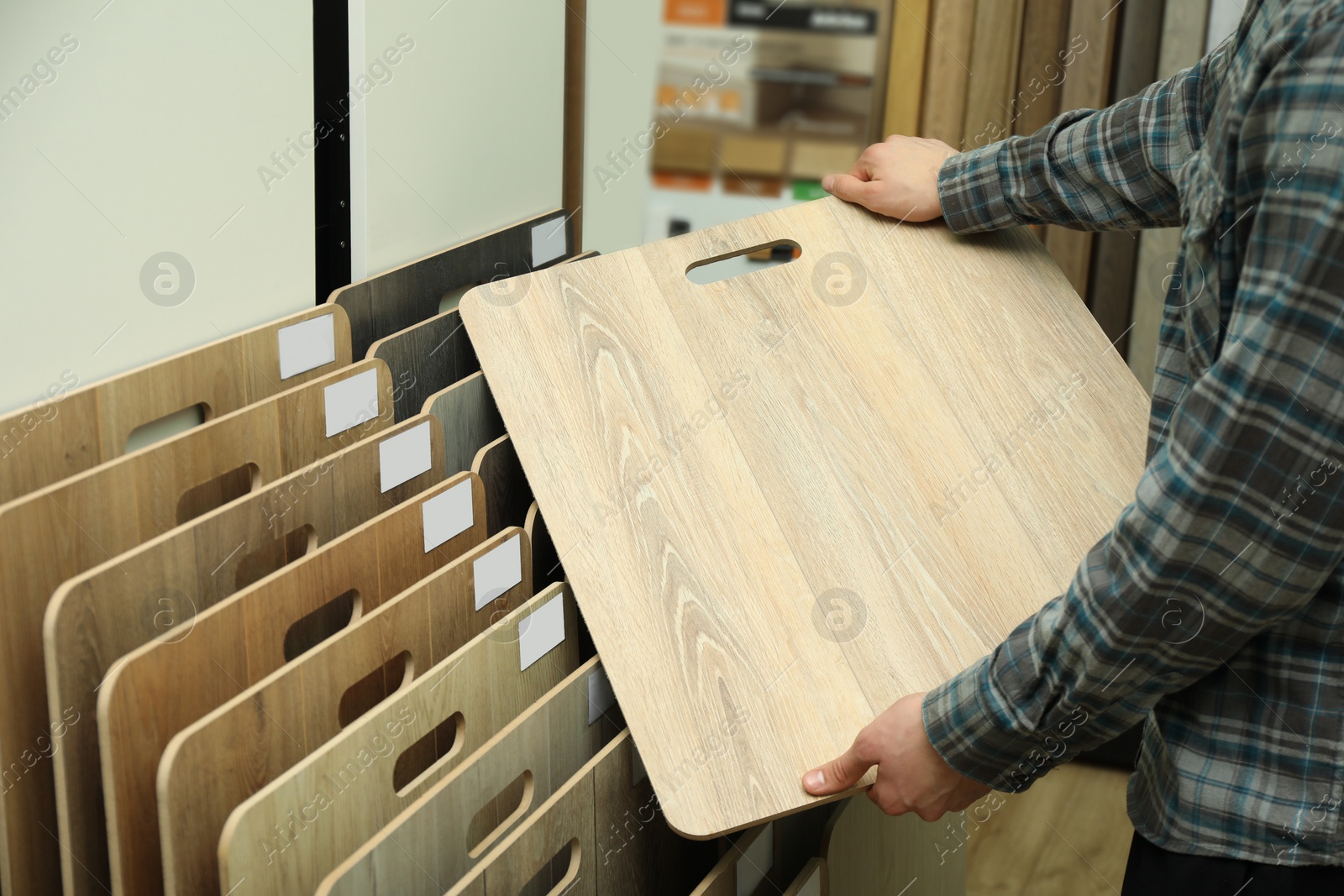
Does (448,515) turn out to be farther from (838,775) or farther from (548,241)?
(548,241)

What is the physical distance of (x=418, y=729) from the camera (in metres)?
0.73

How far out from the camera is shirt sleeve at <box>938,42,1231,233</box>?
972mm

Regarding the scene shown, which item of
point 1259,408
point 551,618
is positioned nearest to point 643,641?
point 551,618

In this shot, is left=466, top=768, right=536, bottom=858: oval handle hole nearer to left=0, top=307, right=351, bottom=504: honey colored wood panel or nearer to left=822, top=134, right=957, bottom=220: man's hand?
left=0, top=307, right=351, bottom=504: honey colored wood panel

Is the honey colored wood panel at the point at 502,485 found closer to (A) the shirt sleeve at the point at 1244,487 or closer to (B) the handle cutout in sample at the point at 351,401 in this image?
(B) the handle cutout in sample at the point at 351,401

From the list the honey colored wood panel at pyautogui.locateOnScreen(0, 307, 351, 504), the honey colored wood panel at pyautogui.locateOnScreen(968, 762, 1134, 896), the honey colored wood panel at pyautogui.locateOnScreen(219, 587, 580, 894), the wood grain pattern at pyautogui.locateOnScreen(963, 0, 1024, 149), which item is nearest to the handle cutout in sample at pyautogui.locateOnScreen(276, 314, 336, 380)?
the honey colored wood panel at pyautogui.locateOnScreen(0, 307, 351, 504)

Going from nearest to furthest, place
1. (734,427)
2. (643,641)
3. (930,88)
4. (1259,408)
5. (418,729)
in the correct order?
(1259,408), (418,729), (643,641), (734,427), (930,88)

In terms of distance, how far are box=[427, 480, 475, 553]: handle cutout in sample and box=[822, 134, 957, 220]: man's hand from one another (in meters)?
0.52

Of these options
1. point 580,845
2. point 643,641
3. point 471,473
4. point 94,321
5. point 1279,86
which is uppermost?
point 1279,86

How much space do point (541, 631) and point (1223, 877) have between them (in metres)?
0.49

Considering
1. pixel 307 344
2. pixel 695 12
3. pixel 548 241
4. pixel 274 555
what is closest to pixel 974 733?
pixel 274 555

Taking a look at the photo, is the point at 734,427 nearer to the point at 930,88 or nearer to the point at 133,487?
the point at 133,487

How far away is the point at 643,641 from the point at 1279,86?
0.55m

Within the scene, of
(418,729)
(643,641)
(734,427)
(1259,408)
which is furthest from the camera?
(734,427)
